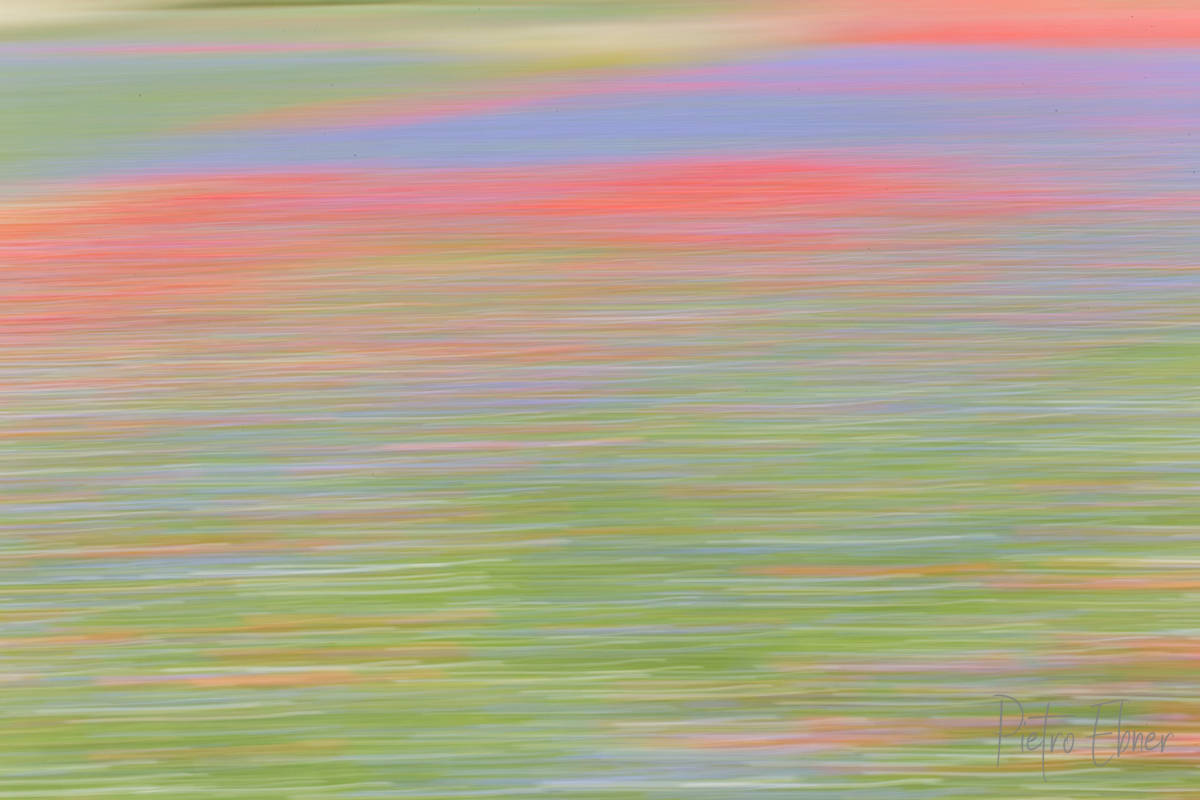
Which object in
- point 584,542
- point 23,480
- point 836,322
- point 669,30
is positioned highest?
point 669,30

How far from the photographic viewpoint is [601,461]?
2631 mm

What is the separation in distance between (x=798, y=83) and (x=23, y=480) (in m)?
5.54

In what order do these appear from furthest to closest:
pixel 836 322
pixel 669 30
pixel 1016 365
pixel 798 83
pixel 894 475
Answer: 1. pixel 669 30
2. pixel 798 83
3. pixel 836 322
4. pixel 1016 365
5. pixel 894 475

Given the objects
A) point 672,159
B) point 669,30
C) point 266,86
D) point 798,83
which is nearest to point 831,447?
point 672,159

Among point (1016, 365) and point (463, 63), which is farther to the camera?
point (463, 63)

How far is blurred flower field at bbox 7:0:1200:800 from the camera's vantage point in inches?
68.7

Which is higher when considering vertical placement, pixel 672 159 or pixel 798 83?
pixel 798 83

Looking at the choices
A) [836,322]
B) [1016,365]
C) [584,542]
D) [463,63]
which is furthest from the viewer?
[463,63]

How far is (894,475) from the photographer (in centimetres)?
252

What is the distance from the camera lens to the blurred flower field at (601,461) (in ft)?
5.73

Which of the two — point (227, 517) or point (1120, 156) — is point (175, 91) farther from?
point (227, 517)

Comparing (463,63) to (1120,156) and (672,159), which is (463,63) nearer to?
(672,159)

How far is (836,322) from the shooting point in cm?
351

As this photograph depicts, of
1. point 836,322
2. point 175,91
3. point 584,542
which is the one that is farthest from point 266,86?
point 584,542
